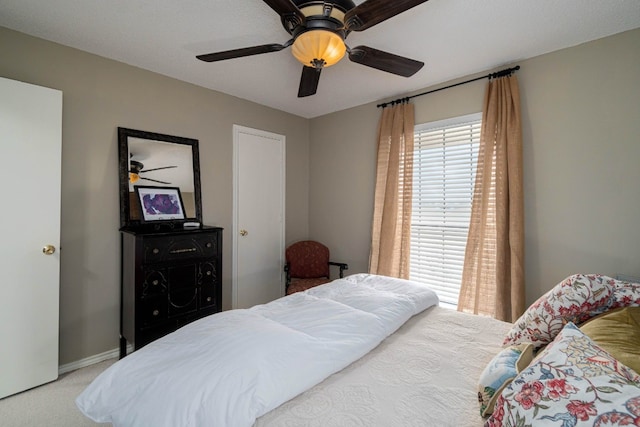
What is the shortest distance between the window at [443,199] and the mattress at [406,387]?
55.7 inches

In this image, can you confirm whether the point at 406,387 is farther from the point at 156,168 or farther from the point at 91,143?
the point at 91,143

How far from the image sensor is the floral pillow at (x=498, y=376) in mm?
917


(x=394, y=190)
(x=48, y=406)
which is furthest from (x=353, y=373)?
(x=394, y=190)

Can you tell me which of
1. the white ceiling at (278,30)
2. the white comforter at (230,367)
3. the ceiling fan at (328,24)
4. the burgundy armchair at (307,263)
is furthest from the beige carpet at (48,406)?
the white ceiling at (278,30)

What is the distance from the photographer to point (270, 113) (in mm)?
3750

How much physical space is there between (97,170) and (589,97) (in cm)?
404

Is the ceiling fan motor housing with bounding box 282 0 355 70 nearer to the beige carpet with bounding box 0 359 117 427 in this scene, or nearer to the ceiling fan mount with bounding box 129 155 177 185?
the ceiling fan mount with bounding box 129 155 177 185

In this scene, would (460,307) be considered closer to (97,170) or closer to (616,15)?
(616,15)

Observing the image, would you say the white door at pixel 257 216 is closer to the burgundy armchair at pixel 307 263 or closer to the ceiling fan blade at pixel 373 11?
the burgundy armchair at pixel 307 263

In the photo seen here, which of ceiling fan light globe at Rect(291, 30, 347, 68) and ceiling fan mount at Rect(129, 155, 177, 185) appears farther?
ceiling fan mount at Rect(129, 155, 177, 185)

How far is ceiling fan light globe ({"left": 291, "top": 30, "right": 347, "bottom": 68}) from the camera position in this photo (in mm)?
1612

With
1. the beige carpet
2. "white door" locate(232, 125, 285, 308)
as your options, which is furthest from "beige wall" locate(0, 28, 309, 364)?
"white door" locate(232, 125, 285, 308)

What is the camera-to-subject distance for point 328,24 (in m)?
1.60

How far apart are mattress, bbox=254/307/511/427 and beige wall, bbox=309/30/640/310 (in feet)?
4.29
